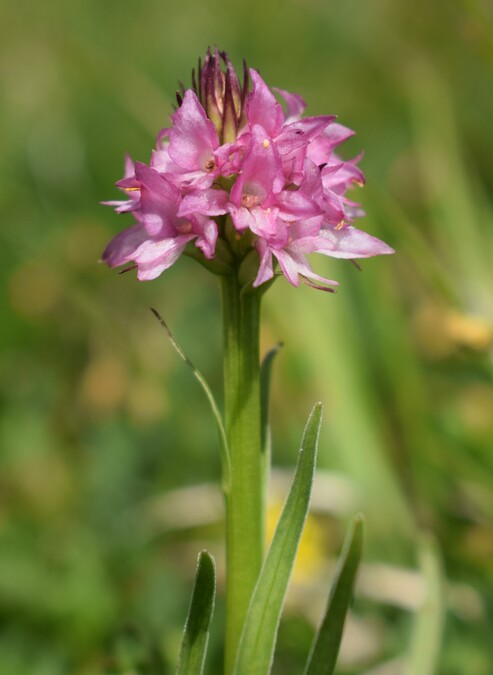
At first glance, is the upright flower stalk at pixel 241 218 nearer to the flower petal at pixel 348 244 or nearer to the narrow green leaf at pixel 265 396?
the flower petal at pixel 348 244

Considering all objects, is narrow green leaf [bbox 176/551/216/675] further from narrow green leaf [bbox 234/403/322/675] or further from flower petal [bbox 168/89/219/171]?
flower petal [bbox 168/89/219/171]

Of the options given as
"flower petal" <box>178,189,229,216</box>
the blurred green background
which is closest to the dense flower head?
"flower petal" <box>178,189,229,216</box>

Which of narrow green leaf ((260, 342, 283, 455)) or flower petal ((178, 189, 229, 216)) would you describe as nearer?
flower petal ((178, 189, 229, 216))

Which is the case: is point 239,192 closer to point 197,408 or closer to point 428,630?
point 428,630

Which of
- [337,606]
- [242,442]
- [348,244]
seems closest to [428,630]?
[337,606]

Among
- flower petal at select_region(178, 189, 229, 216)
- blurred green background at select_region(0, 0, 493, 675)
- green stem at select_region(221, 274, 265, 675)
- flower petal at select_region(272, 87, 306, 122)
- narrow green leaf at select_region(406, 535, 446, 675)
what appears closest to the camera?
flower petal at select_region(178, 189, 229, 216)

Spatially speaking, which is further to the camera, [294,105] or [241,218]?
[294,105]

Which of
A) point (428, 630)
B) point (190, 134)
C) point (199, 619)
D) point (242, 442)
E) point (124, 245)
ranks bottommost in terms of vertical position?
point (428, 630)
